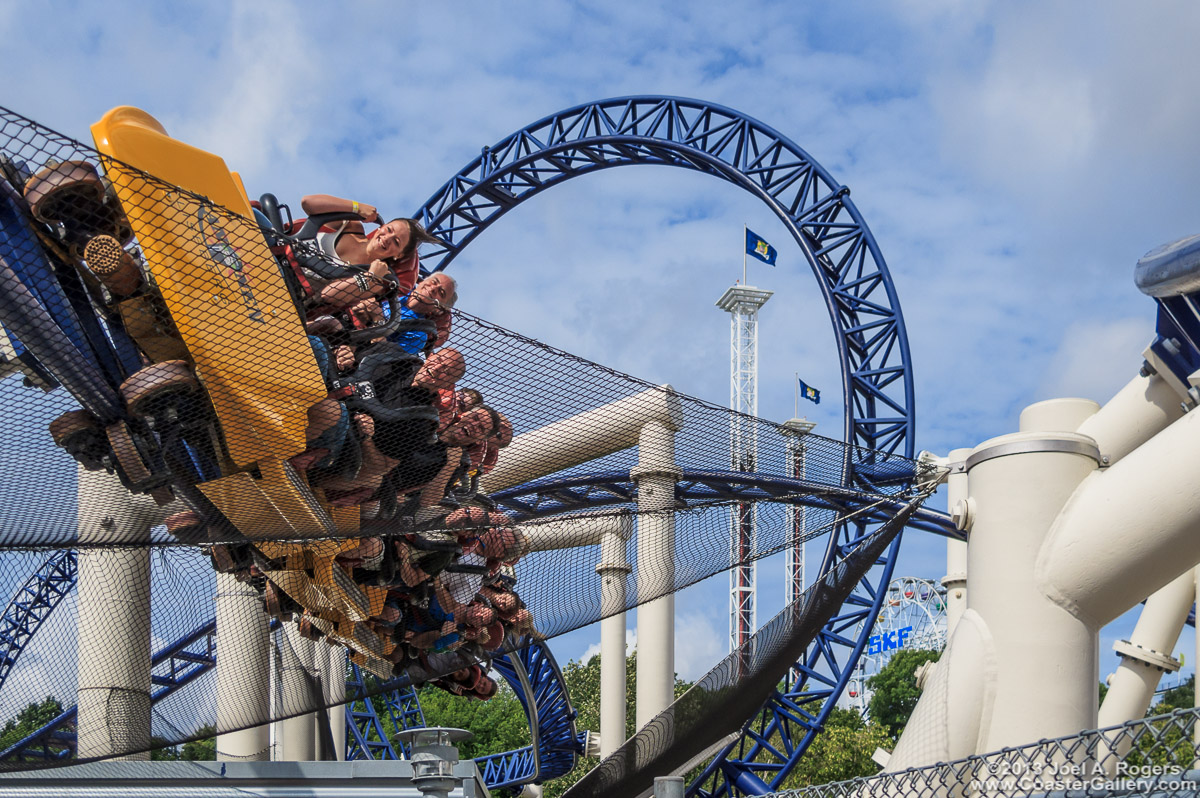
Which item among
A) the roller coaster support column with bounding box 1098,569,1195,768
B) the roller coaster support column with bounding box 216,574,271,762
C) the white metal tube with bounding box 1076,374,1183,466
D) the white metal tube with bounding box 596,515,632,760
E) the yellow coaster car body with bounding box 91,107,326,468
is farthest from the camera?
the white metal tube with bounding box 596,515,632,760

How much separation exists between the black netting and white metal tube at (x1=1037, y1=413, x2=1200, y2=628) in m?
1.14

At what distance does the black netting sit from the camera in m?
2.86

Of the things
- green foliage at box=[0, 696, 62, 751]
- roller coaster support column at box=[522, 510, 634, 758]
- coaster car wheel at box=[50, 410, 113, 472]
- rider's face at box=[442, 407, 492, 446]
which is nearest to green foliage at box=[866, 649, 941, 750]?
roller coaster support column at box=[522, 510, 634, 758]

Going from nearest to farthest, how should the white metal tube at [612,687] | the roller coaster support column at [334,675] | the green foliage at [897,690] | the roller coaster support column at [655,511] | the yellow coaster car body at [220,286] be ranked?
1. the yellow coaster car body at [220,286]
2. the roller coaster support column at [655,511]
3. the roller coaster support column at [334,675]
4. the white metal tube at [612,687]
5. the green foliage at [897,690]

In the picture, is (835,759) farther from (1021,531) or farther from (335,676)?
(1021,531)

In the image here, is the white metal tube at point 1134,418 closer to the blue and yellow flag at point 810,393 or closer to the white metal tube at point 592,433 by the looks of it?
the white metal tube at point 592,433

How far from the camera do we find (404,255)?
3.59 metres

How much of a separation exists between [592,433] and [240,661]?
1.25 metres

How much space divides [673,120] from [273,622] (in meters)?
10.7

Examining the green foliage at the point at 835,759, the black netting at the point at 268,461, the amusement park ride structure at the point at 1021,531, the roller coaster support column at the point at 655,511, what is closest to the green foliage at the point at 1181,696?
the green foliage at the point at 835,759

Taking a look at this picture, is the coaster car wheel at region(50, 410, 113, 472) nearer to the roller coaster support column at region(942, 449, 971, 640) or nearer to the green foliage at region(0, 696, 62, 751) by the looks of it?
the green foliage at region(0, 696, 62, 751)

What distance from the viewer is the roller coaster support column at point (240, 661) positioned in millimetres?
3871

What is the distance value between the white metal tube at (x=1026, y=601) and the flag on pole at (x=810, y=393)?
66.7 feet

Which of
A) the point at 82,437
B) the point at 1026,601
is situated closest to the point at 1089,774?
the point at 1026,601
